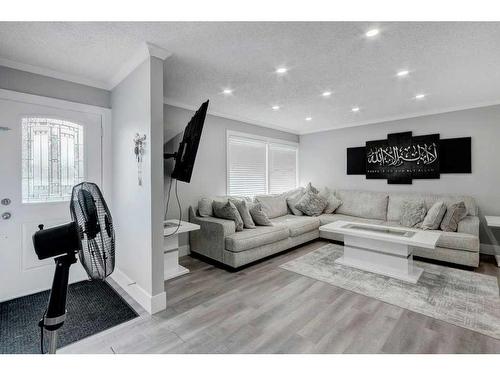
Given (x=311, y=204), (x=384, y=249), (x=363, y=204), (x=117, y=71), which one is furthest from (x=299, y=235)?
(x=117, y=71)

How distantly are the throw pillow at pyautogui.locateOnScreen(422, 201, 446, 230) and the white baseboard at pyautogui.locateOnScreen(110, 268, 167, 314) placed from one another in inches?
149

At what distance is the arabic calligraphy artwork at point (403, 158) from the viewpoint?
4.29 m

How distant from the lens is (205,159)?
411 cm

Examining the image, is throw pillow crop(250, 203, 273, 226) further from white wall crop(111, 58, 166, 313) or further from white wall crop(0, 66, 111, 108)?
white wall crop(0, 66, 111, 108)

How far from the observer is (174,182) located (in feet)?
12.1

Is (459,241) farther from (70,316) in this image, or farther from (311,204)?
(70,316)

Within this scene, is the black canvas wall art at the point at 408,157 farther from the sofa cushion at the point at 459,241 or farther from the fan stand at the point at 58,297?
the fan stand at the point at 58,297

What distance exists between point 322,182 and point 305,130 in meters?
1.34

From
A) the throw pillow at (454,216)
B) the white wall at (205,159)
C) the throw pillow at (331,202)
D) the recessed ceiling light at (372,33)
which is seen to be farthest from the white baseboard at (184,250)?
the throw pillow at (454,216)

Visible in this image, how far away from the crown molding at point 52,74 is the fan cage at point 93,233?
2361mm

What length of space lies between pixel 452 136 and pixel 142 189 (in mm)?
4914

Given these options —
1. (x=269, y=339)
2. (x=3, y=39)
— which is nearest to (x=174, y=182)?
(x=3, y=39)

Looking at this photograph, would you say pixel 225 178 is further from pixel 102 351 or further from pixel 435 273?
pixel 435 273

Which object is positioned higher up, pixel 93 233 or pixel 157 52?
pixel 157 52
